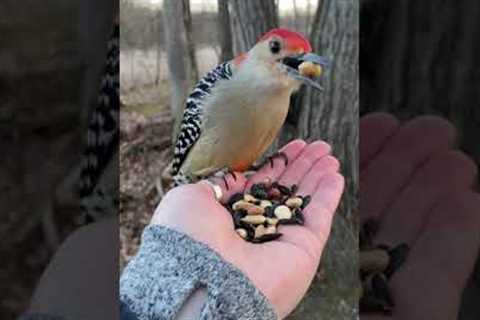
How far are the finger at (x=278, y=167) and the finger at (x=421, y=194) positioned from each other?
0.17 metres

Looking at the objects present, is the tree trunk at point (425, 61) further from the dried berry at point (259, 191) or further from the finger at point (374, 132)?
the dried berry at point (259, 191)

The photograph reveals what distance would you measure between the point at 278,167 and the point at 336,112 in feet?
0.40

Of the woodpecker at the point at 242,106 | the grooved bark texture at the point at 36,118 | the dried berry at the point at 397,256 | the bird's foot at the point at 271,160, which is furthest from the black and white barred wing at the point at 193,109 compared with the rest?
the grooved bark texture at the point at 36,118

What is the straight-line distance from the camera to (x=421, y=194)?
110 centimetres

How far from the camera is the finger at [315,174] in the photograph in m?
1.14

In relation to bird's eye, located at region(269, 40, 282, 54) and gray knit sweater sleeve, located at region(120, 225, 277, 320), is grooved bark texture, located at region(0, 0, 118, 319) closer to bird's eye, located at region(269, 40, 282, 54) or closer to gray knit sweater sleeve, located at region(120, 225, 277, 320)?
gray knit sweater sleeve, located at region(120, 225, 277, 320)

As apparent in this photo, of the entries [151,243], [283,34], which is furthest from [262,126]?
[151,243]

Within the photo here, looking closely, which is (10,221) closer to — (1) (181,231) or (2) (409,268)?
(1) (181,231)

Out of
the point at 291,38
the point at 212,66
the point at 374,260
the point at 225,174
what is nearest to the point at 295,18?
the point at 291,38

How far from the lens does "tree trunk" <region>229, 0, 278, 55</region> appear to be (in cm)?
111

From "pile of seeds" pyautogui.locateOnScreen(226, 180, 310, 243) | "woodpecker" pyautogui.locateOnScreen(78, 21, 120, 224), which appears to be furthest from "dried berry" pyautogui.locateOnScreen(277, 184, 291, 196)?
"woodpecker" pyautogui.locateOnScreen(78, 21, 120, 224)

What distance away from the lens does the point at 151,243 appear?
1.04 metres

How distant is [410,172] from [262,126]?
0.23 meters

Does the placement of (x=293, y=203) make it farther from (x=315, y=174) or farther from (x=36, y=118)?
(x=36, y=118)
